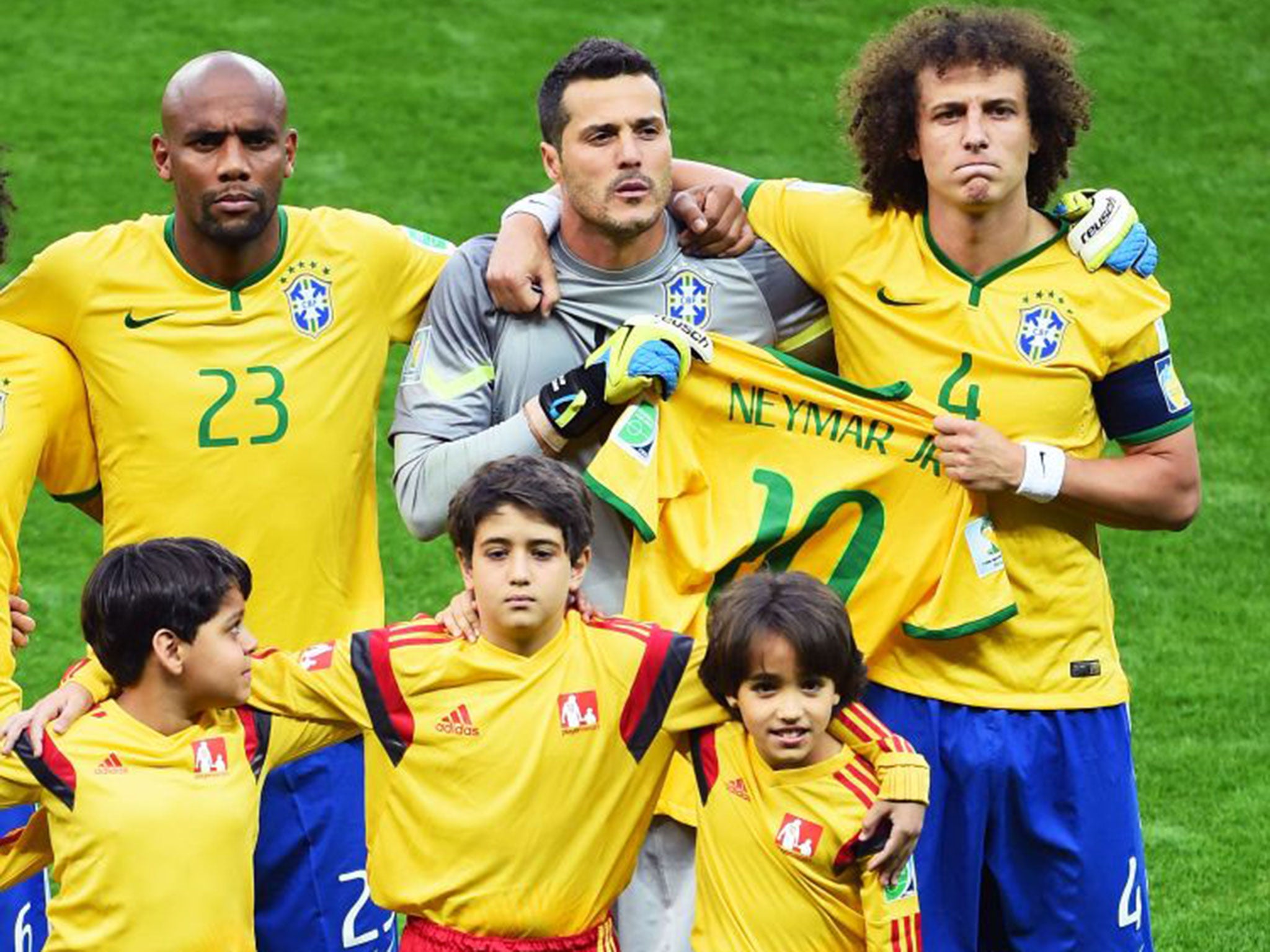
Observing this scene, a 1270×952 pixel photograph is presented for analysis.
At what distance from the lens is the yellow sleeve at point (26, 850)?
16.5ft

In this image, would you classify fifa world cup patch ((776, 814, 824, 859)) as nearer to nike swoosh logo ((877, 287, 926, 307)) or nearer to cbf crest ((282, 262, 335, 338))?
nike swoosh logo ((877, 287, 926, 307))

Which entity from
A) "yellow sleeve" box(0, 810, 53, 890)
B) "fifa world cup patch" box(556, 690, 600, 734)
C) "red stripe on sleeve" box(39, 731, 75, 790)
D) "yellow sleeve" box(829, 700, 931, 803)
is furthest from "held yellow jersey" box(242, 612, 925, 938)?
"yellow sleeve" box(0, 810, 53, 890)

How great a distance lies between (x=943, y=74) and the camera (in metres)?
5.34

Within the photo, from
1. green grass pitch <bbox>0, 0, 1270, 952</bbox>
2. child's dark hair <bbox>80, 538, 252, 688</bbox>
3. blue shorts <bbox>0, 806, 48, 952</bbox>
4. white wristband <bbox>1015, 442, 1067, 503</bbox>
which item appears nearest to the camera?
child's dark hair <bbox>80, 538, 252, 688</bbox>

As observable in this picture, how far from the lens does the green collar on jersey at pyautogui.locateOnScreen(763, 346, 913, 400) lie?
530 centimetres

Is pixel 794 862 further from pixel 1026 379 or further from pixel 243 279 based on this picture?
pixel 243 279

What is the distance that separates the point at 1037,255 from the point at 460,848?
1.73 m

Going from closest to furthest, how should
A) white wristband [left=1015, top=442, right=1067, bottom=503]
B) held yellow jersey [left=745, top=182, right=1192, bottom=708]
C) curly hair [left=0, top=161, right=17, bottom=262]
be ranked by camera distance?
white wristband [left=1015, top=442, right=1067, bottom=503] → held yellow jersey [left=745, top=182, right=1192, bottom=708] → curly hair [left=0, top=161, right=17, bottom=262]

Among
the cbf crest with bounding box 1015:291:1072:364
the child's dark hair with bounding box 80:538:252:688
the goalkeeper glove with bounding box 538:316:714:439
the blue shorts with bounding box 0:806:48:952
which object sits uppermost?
the cbf crest with bounding box 1015:291:1072:364

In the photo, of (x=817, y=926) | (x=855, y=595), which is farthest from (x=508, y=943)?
(x=855, y=595)

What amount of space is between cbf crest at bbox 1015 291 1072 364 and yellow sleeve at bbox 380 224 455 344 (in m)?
1.34

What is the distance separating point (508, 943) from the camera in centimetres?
495

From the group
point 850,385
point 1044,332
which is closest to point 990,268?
point 1044,332

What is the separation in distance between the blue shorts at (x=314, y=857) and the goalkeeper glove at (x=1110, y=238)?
1951mm
